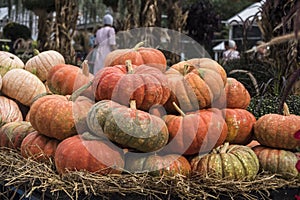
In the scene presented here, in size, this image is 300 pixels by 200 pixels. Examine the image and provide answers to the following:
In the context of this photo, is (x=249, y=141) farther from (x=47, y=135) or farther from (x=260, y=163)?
(x=47, y=135)

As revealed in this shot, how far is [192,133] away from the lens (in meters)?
2.10

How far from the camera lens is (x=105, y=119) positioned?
2.01 metres

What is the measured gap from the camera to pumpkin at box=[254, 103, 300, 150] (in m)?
2.21

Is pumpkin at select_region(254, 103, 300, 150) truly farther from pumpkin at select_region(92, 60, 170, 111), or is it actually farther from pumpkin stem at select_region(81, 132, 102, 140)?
pumpkin stem at select_region(81, 132, 102, 140)

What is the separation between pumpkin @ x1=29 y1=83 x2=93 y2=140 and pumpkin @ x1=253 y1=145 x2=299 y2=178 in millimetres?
804

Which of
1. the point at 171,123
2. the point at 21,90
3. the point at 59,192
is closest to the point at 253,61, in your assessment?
the point at 21,90

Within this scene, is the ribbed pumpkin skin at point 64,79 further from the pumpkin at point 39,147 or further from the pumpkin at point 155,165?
the pumpkin at point 155,165

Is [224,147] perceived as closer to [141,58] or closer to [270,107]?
[141,58]

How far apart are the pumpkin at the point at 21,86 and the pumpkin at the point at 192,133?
1.67 metres

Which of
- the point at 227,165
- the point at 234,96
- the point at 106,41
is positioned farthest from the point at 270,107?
the point at 106,41

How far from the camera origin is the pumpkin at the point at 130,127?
6.38ft

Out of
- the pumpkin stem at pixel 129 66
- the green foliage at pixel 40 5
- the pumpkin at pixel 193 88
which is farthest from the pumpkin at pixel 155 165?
the green foliage at pixel 40 5

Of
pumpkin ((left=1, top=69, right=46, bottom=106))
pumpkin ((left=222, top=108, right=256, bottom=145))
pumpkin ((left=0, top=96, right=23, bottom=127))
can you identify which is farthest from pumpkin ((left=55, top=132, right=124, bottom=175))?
pumpkin ((left=1, top=69, right=46, bottom=106))

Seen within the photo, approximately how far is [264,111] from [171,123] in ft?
4.82
